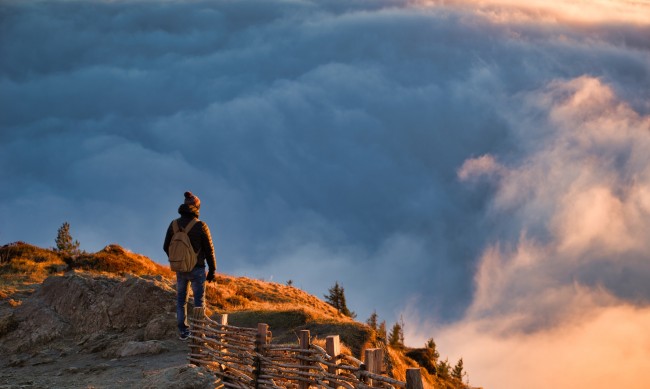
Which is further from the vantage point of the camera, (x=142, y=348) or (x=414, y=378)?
(x=142, y=348)

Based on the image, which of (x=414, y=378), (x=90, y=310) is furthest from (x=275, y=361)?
(x=90, y=310)

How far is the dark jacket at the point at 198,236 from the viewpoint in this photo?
496 inches

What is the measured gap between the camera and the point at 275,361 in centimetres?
1106

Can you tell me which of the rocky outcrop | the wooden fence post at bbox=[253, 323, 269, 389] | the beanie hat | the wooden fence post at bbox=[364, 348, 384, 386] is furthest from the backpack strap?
the wooden fence post at bbox=[364, 348, 384, 386]

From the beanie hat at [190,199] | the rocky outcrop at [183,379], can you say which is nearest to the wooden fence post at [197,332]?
the rocky outcrop at [183,379]

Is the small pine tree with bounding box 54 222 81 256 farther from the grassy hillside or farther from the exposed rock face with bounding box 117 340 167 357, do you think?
the exposed rock face with bounding box 117 340 167 357

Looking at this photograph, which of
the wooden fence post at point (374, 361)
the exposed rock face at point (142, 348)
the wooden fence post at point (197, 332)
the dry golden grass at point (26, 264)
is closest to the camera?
the wooden fence post at point (374, 361)

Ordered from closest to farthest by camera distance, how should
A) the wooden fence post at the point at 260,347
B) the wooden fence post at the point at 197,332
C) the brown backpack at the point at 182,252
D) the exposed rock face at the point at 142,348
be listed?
1. the wooden fence post at the point at 260,347
2. the brown backpack at the point at 182,252
3. the wooden fence post at the point at 197,332
4. the exposed rock face at the point at 142,348

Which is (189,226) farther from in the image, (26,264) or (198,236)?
(26,264)

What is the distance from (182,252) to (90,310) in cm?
596

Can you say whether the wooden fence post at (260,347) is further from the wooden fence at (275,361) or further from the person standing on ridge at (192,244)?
the person standing on ridge at (192,244)

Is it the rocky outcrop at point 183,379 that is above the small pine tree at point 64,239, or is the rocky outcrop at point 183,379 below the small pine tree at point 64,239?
below

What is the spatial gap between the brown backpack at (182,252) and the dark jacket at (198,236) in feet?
0.29

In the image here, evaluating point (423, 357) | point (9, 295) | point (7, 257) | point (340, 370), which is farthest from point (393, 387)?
point (7, 257)
